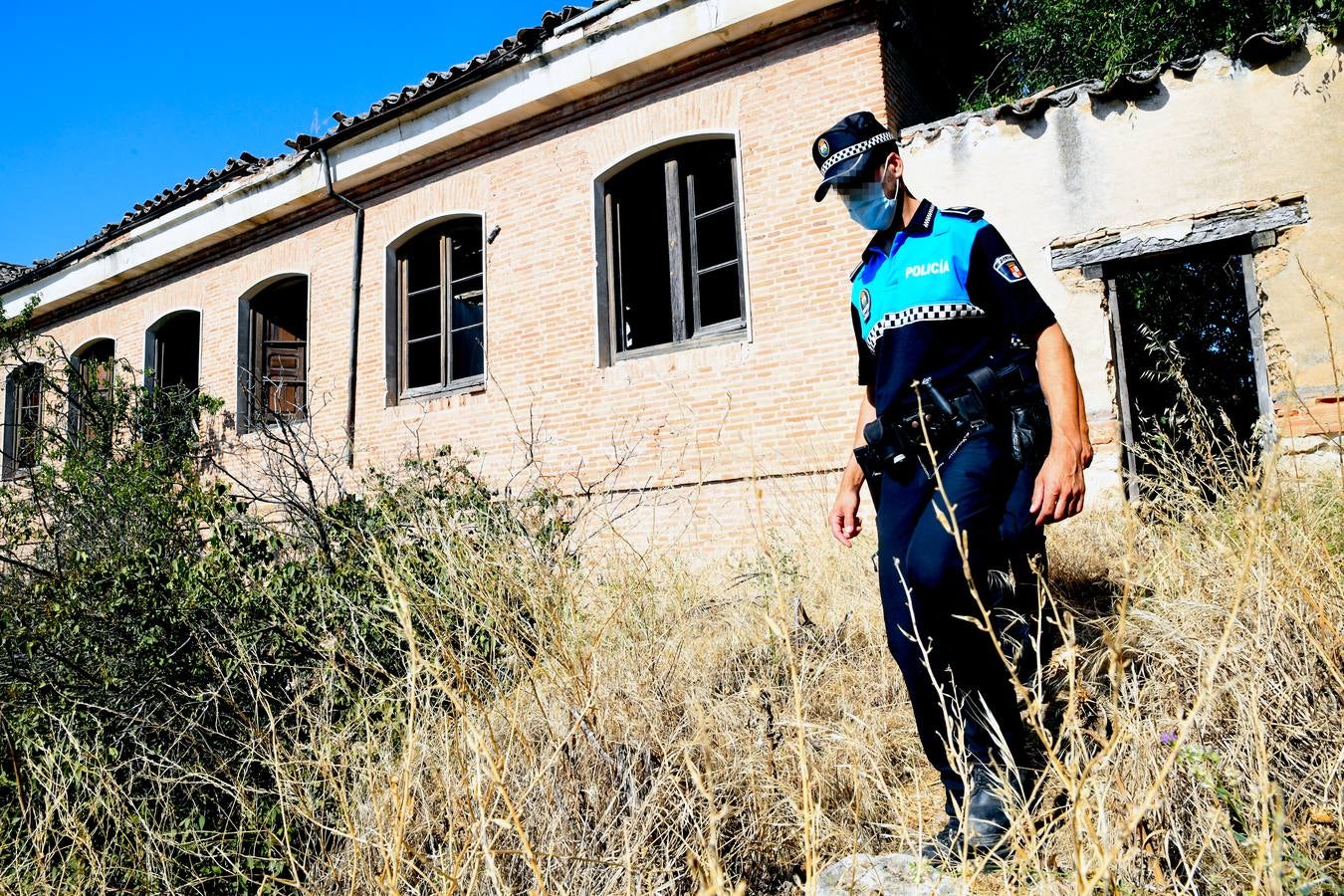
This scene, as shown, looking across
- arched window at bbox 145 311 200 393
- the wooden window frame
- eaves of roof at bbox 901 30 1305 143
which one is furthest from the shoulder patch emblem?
arched window at bbox 145 311 200 393

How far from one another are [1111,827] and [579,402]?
22.0 feet

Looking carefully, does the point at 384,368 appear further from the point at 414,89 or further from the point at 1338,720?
the point at 1338,720

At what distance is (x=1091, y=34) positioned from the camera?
876 centimetres

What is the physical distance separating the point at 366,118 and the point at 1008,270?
8.97 meters

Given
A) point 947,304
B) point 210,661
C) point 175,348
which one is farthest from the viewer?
point 175,348

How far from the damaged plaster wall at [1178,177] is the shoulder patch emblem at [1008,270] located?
4344mm

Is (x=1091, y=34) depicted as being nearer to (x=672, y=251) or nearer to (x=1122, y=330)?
(x=1122, y=330)

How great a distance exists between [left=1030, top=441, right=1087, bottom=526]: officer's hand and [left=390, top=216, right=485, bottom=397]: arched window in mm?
8244

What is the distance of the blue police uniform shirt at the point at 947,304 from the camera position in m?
2.35

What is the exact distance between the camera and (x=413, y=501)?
427cm

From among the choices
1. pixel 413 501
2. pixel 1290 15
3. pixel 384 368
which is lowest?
pixel 413 501

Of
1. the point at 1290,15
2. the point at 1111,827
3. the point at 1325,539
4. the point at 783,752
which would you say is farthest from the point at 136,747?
the point at 1290,15

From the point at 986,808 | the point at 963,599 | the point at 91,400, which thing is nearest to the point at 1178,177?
the point at 963,599

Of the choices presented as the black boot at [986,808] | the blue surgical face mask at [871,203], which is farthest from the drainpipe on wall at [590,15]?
the black boot at [986,808]
